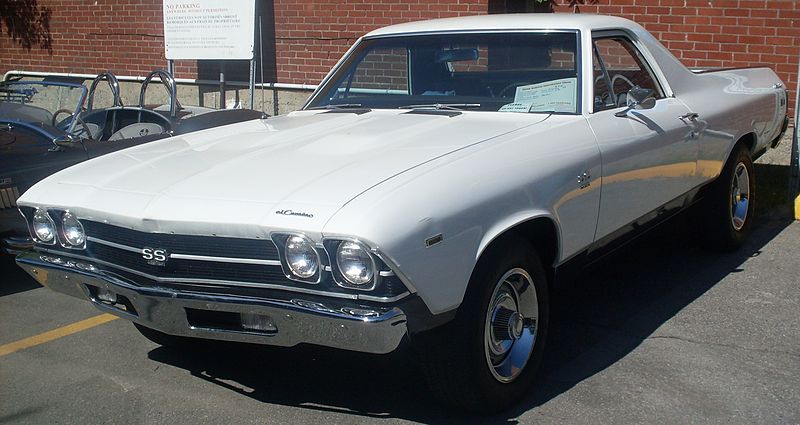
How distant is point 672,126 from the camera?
16.1 ft

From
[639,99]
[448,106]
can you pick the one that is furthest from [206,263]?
[639,99]

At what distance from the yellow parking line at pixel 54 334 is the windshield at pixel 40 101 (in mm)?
1855

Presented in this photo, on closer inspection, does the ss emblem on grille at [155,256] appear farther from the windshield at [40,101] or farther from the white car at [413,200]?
the windshield at [40,101]

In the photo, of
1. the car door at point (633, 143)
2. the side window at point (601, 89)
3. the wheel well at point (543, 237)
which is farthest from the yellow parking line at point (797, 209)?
the wheel well at point (543, 237)

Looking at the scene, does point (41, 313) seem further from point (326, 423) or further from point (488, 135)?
point (488, 135)

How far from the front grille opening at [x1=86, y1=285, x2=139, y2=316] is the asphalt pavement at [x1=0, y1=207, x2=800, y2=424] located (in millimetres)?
447

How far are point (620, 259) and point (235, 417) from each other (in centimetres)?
316

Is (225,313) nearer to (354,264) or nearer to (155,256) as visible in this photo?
(155,256)

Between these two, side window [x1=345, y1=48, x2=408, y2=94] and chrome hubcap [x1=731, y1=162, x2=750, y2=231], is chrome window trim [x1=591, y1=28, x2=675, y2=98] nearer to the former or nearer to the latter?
chrome hubcap [x1=731, y1=162, x2=750, y2=231]

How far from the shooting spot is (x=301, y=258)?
3.23 m

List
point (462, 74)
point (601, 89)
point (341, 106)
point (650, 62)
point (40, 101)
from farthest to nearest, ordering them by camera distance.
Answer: point (40, 101), point (650, 62), point (341, 106), point (462, 74), point (601, 89)

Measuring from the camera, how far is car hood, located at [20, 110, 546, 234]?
10.9ft

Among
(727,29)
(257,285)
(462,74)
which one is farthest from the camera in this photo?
(727,29)

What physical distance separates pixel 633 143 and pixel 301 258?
2007 millimetres
